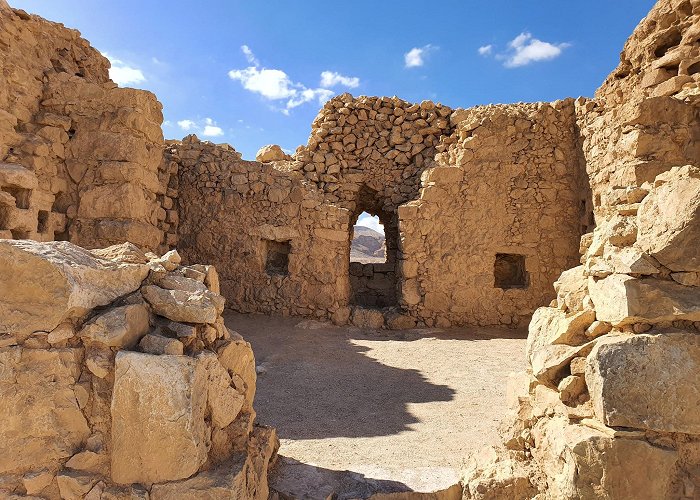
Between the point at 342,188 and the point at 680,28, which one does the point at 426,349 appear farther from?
the point at 680,28

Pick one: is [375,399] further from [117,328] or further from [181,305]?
[117,328]

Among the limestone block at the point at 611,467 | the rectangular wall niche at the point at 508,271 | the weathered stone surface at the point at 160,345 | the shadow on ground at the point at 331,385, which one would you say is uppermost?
the rectangular wall niche at the point at 508,271

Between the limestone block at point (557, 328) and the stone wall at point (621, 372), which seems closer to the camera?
the stone wall at point (621, 372)

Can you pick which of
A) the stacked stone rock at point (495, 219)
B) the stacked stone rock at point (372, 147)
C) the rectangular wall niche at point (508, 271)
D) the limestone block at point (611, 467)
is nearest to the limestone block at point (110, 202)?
the stacked stone rock at point (372, 147)

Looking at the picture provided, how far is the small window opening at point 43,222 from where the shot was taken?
5.66 metres

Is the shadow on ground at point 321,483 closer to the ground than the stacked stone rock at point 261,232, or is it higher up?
closer to the ground

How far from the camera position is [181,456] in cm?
207

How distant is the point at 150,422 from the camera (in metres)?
2.04

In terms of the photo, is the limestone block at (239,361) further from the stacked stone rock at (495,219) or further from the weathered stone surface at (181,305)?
the stacked stone rock at (495,219)

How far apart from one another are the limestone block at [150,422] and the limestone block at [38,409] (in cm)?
23

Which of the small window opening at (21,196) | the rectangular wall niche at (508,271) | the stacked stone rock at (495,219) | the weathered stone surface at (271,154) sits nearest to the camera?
the small window opening at (21,196)

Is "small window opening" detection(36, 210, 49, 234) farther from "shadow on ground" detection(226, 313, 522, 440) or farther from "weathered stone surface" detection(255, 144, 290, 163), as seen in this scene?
"weathered stone surface" detection(255, 144, 290, 163)

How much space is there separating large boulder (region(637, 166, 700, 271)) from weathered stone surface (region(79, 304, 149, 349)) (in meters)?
2.46

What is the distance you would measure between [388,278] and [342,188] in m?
2.72
